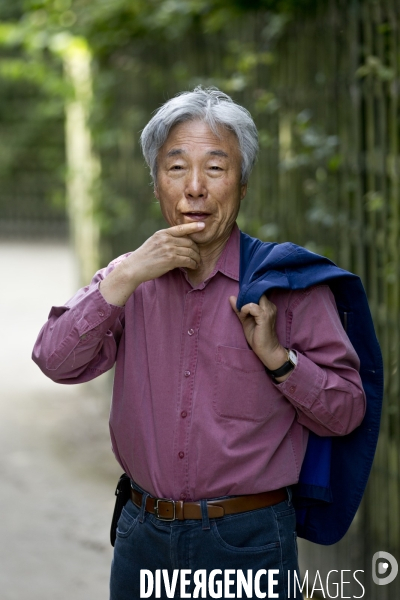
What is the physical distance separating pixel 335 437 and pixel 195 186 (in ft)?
2.54

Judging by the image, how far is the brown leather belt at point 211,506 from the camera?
7.68ft

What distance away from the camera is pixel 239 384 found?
235 cm

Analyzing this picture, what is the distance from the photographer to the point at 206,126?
2352mm

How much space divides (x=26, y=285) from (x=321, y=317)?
12.5 metres

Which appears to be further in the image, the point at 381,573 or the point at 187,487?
the point at 381,573

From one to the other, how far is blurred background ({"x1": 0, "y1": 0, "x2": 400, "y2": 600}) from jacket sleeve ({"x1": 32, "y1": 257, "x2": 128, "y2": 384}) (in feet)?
5.34

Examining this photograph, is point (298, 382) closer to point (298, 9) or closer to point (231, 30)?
point (298, 9)

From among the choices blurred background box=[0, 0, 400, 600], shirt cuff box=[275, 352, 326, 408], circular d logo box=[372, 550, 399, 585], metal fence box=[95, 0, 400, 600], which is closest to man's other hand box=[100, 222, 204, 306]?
shirt cuff box=[275, 352, 326, 408]

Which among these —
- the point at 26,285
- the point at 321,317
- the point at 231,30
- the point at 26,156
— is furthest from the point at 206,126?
the point at 26,156

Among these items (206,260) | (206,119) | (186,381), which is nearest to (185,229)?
(206,260)

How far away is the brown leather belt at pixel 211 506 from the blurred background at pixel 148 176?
4.87ft

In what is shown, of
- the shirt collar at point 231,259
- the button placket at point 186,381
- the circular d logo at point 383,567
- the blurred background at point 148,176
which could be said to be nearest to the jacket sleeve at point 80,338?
the button placket at point 186,381

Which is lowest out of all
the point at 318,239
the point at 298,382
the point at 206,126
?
the point at 298,382

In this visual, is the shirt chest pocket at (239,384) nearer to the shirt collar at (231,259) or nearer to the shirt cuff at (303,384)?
the shirt cuff at (303,384)
